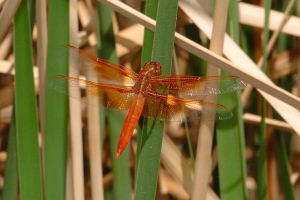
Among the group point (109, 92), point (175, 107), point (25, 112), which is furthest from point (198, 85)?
point (25, 112)

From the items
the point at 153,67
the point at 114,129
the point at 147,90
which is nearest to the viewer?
the point at 153,67

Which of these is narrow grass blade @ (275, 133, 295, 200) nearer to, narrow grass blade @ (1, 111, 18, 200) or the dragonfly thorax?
the dragonfly thorax

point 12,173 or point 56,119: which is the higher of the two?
point 56,119

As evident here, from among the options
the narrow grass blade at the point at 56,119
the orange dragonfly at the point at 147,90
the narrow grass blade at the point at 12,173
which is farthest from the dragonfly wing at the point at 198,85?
the narrow grass blade at the point at 12,173

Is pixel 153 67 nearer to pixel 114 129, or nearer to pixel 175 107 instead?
pixel 175 107

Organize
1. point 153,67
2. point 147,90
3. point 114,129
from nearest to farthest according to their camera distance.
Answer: point 153,67 → point 147,90 → point 114,129

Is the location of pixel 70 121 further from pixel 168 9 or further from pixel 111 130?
pixel 168 9

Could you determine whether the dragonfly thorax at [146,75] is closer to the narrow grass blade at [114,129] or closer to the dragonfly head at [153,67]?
the dragonfly head at [153,67]
